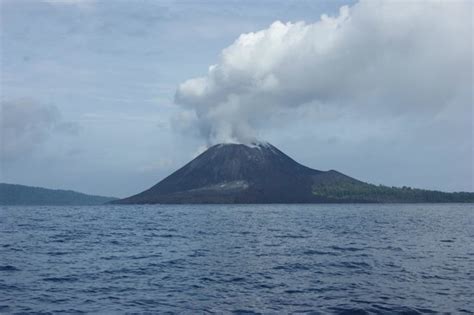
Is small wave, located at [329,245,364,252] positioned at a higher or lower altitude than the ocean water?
higher

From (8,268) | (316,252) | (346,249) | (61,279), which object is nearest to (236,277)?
(61,279)

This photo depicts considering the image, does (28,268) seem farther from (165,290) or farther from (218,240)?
(218,240)

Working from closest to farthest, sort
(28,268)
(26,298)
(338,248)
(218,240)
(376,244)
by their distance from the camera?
(26,298) < (28,268) < (338,248) < (376,244) < (218,240)

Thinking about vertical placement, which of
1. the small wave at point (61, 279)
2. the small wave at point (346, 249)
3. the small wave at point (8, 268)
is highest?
the small wave at point (346, 249)

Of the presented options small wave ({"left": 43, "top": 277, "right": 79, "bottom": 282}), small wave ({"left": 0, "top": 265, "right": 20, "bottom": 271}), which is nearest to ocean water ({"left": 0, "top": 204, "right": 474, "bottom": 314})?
small wave ({"left": 43, "top": 277, "right": 79, "bottom": 282})

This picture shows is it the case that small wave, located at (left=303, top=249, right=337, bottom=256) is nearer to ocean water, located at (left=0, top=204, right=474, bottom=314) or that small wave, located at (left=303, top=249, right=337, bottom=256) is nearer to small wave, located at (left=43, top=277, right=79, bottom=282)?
ocean water, located at (left=0, top=204, right=474, bottom=314)

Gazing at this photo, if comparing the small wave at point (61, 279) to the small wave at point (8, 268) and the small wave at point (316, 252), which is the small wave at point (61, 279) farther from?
the small wave at point (316, 252)

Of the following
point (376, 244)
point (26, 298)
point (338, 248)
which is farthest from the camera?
point (376, 244)

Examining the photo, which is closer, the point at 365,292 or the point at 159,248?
the point at 365,292

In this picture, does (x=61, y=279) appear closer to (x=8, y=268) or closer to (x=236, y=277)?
(x=8, y=268)

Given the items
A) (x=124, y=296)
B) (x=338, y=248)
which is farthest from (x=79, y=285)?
(x=338, y=248)

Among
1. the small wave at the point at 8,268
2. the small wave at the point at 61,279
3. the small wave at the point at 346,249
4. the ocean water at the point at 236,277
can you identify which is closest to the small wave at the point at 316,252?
the ocean water at the point at 236,277

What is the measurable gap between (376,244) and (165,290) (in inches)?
1132

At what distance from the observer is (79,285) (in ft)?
92.0
